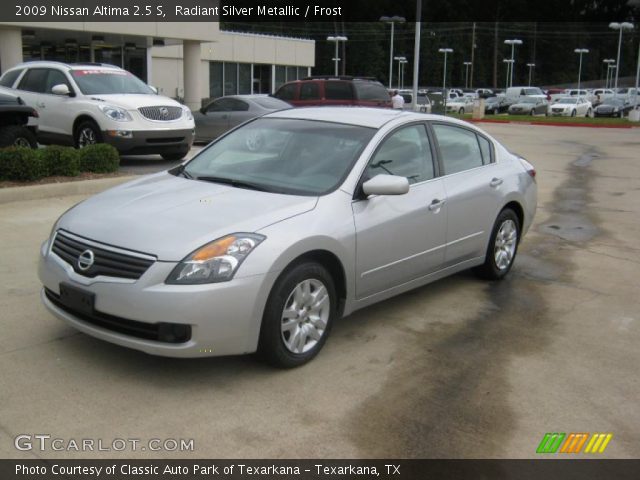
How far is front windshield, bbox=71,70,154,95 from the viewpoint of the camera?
1255 centimetres

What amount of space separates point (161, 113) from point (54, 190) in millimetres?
3368

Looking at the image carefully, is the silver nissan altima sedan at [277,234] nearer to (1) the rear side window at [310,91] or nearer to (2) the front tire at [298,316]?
(2) the front tire at [298,316]

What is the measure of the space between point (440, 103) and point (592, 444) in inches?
1306

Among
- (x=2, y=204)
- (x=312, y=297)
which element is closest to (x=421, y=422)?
(x=312, y=297)

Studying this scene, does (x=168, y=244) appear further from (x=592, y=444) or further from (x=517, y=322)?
(x=517, y=322)

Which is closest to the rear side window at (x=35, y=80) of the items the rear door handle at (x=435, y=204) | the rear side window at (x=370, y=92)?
the rear side window at (x=370, y=92)

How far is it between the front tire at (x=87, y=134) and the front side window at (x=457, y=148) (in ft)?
25.3

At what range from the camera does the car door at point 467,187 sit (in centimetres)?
570

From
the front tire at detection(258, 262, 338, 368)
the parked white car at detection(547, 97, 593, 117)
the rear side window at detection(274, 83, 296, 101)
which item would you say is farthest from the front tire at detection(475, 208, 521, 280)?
the parked white car at detection(547, 97, 593, 117)

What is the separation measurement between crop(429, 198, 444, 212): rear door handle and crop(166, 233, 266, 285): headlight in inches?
70.5

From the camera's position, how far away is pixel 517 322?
18.0ft

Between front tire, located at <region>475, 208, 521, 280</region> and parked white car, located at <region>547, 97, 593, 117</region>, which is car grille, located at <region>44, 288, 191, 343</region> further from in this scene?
parked white car, located at <region>547, 97, 593, 117</region>

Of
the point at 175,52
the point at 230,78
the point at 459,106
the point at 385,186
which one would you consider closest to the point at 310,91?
the point at 385,186

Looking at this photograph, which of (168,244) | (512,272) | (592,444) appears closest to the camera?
(592,444)
